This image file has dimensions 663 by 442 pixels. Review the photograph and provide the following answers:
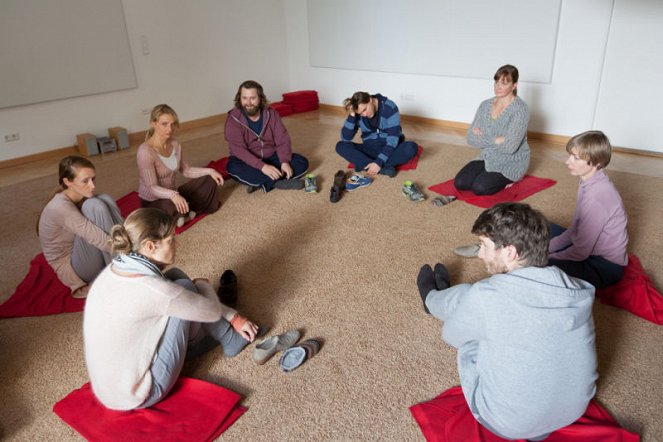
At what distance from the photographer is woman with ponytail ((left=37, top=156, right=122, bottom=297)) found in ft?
6.86

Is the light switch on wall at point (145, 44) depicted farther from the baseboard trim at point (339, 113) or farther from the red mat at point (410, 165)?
the red mat at point (410, 165)

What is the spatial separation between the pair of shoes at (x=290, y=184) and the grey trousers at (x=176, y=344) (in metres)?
1.82

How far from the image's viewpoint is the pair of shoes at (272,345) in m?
1.85

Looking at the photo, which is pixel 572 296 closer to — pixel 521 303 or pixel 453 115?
pixel 521 303

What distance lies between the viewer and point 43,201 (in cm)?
358

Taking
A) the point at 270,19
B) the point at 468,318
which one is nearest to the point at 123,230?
the point at 468,318

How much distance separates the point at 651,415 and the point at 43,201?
401 centimetres

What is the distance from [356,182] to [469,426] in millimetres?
2288

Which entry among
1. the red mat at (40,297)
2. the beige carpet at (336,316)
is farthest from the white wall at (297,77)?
the red mat at (40,297)

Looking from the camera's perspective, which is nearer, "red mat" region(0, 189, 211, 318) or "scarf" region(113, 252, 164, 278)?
"scarf" region(113, 252, 164, 278)

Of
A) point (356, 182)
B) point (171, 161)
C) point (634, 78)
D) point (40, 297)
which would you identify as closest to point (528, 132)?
point (634, 78)

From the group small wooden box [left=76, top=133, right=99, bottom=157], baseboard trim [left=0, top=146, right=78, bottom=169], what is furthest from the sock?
baseboard trim [left=0, top=146, right=78, bottom=169]

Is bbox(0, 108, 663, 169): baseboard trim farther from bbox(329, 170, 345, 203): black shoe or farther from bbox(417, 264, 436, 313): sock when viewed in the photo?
bbox(417, 264, 436, 313): sock

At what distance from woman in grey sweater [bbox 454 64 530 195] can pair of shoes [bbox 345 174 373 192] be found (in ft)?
2.23
